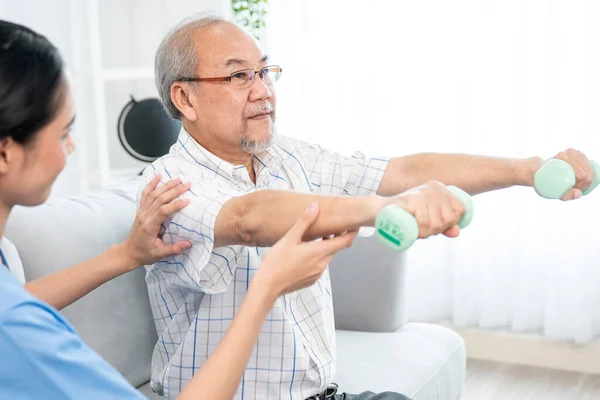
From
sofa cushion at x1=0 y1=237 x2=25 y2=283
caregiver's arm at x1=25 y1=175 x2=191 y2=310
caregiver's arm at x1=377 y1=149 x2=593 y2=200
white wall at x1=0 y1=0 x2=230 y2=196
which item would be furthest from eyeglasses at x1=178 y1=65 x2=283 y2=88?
white wall at x1=0 y1=0 x2=230 y2=196

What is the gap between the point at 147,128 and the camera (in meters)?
3.20

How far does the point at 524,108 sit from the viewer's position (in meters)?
3.03

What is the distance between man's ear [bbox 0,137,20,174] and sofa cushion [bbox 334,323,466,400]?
112cm

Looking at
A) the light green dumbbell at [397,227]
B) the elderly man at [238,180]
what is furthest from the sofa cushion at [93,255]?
the light green dumbbell at [397,227]

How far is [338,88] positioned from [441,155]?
61.1 inches

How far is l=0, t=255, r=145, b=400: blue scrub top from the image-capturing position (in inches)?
36.6

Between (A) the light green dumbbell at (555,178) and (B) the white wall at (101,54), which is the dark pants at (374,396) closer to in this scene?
(A) the light green dumbbell at (555,178)

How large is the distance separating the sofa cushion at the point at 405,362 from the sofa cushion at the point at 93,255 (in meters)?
0.50

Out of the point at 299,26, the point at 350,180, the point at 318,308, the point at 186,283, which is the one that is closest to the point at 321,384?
the point at 318,308

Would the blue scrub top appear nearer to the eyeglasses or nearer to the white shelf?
the eyeglasses

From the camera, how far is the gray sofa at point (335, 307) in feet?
5.75

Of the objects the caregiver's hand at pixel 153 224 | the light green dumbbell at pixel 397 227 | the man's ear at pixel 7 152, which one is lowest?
the caregiver's hand at pixel 153 224

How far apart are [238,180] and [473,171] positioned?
0.51m

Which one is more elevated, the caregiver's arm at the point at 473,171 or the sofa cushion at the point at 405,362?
the caregiver's arm at the point at 473,171
